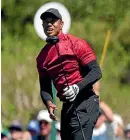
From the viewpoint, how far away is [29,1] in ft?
72.3

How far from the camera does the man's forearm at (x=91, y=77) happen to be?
8938 millimetres

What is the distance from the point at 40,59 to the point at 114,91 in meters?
13.4

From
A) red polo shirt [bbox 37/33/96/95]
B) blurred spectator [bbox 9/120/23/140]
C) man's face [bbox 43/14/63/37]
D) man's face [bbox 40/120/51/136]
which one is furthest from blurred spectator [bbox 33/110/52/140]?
man's face [bbox 43/14/63/37]

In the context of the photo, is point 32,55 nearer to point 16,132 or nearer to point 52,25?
point 16,132

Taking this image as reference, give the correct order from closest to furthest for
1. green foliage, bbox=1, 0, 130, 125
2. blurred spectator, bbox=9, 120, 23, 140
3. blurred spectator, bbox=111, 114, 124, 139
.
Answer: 1. blurred spectator, bbox=9, 120, 23, 140
2. blurred spectator, bbox=111, 114, 124, 139
3. green foliage, bbox=1, 0, 130, 125

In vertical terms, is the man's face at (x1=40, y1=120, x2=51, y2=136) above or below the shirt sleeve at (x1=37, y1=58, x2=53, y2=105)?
below

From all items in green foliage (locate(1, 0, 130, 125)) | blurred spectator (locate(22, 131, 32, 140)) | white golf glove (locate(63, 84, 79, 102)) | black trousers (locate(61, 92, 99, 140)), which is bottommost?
green foliage (locate(1, 0, 130, 125))

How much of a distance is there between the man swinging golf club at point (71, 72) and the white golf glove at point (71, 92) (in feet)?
0.34

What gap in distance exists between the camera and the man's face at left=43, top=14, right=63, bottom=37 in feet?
29.9

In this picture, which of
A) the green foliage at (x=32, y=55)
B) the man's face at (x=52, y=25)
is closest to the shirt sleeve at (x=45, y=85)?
the man's face at (x=52, y=25)

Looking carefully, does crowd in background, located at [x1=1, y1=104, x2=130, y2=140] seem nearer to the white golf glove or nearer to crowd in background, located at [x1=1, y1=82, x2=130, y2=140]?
crowd in background, located at [x1=1, y1=82, x2=130, y2=140]

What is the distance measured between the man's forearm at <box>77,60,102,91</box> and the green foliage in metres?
5.90

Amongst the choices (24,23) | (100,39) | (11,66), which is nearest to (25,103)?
(11,66)

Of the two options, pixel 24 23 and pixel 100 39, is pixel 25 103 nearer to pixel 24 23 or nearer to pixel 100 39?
pixel 100 39
